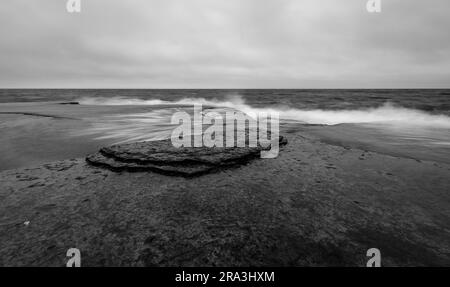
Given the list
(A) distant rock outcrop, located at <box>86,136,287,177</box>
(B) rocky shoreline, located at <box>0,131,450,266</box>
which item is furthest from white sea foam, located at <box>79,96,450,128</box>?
(A) distant rock outcrop, located at <box>86,136,287,177</box>

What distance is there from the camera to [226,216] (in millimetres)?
1844

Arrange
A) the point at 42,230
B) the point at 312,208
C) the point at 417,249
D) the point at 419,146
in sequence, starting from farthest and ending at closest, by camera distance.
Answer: the point at 419,146 → the point at 312,208 → the point at 42,230 → the point at 417,249

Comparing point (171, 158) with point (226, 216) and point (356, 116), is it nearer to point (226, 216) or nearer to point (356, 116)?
point (226, 216)

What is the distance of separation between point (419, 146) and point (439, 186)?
220cm

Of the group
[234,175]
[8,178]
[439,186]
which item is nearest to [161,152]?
[234,175]

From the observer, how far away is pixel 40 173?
105 inches

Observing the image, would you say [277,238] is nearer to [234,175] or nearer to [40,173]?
[234,175]

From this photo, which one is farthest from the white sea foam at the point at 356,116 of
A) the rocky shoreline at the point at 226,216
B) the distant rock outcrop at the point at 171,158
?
the distant rock outcrop at the point at 171,158

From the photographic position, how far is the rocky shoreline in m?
1.44

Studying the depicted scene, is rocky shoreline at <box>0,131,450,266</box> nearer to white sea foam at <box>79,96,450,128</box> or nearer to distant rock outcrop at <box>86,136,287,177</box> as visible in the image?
distant rock outcrop at <box>86,136,287,177</box>

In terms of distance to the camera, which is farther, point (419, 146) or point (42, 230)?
point (419, 146)

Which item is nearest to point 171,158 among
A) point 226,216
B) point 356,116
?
point 226,216

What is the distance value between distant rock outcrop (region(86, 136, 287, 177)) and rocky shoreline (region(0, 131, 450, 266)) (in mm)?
67
